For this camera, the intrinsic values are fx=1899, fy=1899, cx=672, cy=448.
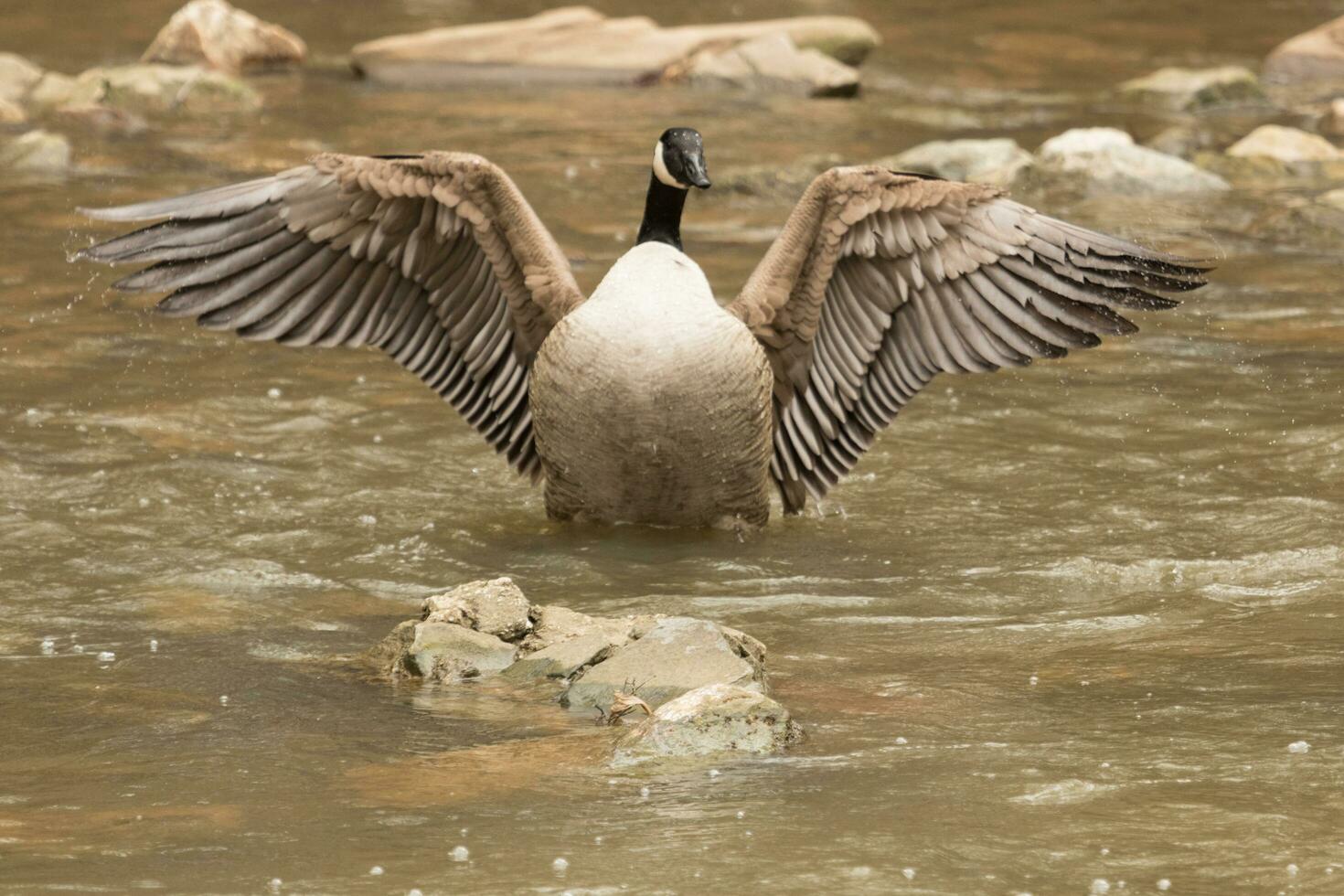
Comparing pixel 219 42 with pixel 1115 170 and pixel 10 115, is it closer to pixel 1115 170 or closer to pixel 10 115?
pixel 10 115

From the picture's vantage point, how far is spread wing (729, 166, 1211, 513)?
760 cm

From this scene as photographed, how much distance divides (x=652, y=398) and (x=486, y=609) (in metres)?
1.46

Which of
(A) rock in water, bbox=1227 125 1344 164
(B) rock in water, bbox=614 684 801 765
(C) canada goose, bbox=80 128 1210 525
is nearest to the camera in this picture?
(B) rock in water, bbox=614 684 801 765

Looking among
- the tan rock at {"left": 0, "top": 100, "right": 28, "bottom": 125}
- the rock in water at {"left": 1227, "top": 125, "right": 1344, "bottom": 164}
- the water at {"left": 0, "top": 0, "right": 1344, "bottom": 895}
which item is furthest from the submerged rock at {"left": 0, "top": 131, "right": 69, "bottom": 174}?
the rock in water at {"left": 1227, "top": 125, "right": 1344, "bottom": 164}

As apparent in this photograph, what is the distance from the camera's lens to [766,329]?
791 centimetres

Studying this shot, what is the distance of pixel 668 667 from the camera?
556 centimetres

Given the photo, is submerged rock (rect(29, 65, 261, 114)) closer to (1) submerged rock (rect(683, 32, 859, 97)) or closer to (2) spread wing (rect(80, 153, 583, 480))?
(1) submerged rock (rect(683, 32, 859, 97))

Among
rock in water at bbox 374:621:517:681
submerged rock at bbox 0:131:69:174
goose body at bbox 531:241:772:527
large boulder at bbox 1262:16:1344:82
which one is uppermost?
large boulder at bbox 1262:16:1344:82

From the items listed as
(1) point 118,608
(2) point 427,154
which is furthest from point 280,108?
(1) point 118,608

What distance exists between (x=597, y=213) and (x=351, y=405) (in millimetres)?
4325

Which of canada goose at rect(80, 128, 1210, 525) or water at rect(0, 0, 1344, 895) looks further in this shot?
canada goose at rect(80, 128, 1210, 525)

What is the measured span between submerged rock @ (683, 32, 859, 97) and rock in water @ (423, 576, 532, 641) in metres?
12.8

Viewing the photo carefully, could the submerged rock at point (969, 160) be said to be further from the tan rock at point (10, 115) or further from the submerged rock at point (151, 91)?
the tan rock at point (10, 115)

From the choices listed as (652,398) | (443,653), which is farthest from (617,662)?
(652,398)
